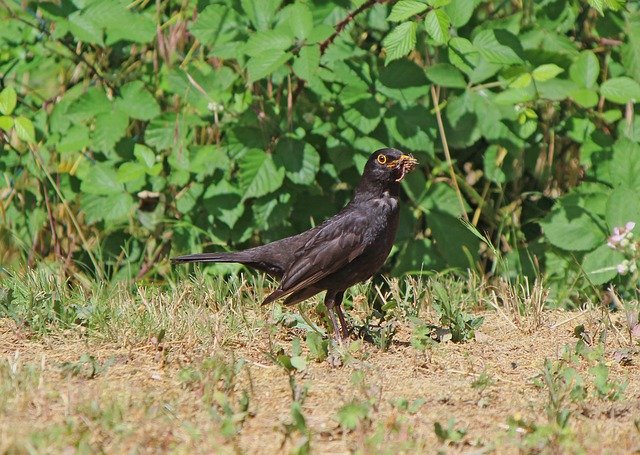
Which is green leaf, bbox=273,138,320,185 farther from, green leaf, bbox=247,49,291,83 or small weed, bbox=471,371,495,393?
small weed, bbox=471,371,495,393

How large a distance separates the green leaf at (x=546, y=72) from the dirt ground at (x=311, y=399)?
1.38 metres

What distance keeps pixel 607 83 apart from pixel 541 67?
47 centimetres

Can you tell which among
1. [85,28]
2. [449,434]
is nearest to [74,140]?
[85,28]

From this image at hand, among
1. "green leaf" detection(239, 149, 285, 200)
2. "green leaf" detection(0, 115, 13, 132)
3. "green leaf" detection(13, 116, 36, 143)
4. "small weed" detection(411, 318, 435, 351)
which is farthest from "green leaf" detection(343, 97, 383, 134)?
"green leaf" detection(0, 115, 13, 132)

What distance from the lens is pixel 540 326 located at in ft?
17.6

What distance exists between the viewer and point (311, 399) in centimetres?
422

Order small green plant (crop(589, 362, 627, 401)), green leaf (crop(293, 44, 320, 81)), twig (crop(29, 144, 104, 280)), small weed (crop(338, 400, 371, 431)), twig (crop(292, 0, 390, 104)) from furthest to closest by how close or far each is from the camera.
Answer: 1. twig (crop(29, 144, 104, 280))
2. twig (crop(292, 0, 390, 104))
3. green leaf (crop(293, 44, 320, 81))
4. small green plant (crop(589, 362, 627, 401))
5. small weed (crop(338, 400, 371, 431))

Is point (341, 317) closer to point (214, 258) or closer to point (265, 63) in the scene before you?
point (214, 258)

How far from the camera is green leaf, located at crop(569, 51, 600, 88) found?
595 cm

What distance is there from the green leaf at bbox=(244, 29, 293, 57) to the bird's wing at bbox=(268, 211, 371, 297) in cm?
95

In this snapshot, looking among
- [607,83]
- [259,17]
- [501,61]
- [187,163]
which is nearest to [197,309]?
[187,163]

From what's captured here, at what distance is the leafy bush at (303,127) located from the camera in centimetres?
591

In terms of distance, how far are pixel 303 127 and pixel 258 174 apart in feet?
1.40

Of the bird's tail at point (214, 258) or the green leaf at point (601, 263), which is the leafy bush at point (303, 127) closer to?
the green leaf at point (601, 263)
